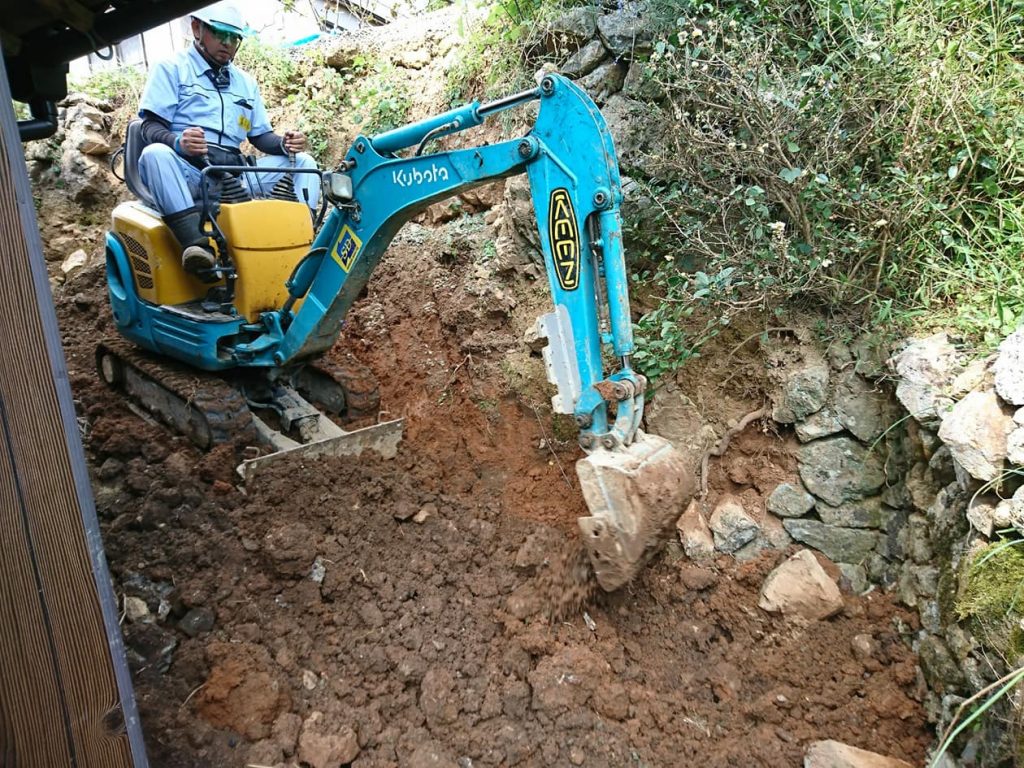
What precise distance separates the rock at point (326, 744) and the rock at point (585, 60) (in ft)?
12.9

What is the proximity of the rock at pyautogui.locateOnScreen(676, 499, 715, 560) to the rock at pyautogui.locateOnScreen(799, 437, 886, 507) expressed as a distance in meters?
0.51

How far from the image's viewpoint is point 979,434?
7.54 feet

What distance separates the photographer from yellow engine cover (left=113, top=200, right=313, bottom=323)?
151 inches

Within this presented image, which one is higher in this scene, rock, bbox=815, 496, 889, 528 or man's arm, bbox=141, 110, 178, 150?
man's arm, bbox=141, 110, 178, 150

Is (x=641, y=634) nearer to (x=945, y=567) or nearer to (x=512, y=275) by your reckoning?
(x=945, y=567)

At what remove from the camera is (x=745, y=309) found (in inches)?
133

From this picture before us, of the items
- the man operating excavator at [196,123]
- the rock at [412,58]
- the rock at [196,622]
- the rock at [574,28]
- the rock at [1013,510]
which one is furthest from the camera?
the rock at [412,58]

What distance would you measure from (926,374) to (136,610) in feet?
11.2

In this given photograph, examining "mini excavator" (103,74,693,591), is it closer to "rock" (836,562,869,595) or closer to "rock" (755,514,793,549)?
"rock" (755,514,793,549)

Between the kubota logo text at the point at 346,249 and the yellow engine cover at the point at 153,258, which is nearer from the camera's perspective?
the kubota logo text at the point at 346,249

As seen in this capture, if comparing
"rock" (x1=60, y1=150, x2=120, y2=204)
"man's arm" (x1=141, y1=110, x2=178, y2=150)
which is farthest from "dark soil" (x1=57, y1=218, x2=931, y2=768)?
"rock" (x1=60, y1=150, x2=120, y2=204)

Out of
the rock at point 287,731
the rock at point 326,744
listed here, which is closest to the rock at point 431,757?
the rock at point 326,744

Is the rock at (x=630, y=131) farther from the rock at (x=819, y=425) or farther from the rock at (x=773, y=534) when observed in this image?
the rock at (x=773, y=534)

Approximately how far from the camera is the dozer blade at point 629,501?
8.03 feet
